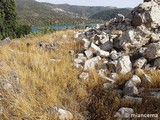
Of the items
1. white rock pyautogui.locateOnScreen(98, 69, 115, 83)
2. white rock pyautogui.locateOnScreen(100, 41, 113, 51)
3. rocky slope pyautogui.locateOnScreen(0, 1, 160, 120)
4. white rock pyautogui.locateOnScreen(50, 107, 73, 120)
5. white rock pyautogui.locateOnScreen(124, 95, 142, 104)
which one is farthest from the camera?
white rock pyautogui.locateOnScreen(100, 41, 113, 51)

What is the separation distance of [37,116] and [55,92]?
85cm

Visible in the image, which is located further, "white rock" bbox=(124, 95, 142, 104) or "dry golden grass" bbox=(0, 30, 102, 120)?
"white rock" bbox=(124, 95, 142, 104)

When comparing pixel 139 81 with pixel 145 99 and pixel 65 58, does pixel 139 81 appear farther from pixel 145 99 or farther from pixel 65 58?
pixel 65 58

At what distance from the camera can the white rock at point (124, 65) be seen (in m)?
6.58

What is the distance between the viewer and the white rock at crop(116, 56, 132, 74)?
658 cm

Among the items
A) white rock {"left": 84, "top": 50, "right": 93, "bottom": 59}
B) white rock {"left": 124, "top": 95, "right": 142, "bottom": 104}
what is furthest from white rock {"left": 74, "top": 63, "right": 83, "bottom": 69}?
white rock {"left": 124, "top": 95, "right": 142, "bottom": 104}

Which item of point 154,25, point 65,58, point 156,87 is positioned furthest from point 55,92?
point 154,25

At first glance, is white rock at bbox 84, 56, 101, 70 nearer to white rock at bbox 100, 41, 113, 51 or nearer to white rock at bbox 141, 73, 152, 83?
white rock at bbox 100, 41, 113, 51

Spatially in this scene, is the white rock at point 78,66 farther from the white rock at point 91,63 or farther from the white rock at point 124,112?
the white rock at point 124,112

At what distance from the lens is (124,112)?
14.8ft

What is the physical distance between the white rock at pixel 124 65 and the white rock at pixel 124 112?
202 centimetres

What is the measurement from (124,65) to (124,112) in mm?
2361

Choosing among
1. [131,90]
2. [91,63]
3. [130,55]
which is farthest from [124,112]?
[130,55]

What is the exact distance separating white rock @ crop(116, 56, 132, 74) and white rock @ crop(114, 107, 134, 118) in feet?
6.61
